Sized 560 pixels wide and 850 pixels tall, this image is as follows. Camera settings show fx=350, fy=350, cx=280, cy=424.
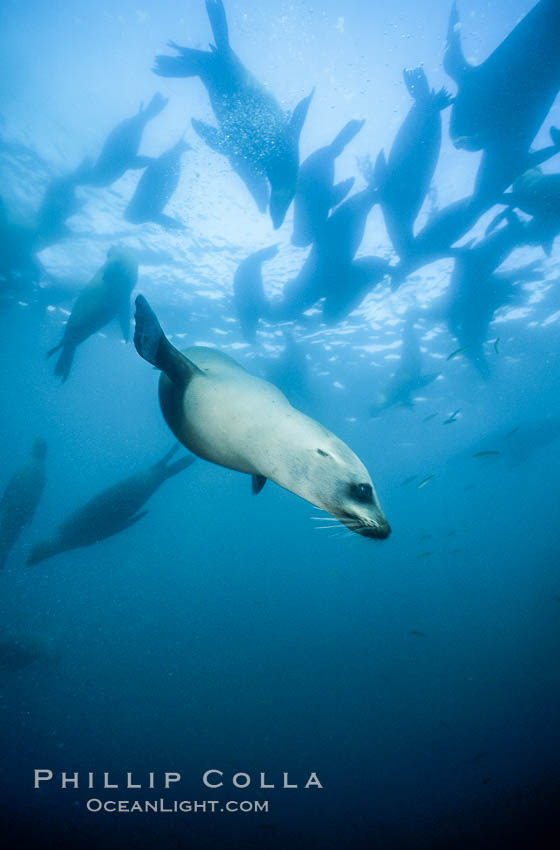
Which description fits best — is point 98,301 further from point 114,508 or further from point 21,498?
point 21,498

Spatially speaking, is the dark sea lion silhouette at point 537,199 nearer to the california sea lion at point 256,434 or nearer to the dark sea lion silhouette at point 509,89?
the dark sea lion silhouette at point 509,89

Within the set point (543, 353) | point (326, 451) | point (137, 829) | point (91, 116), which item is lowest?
point (137, 829)

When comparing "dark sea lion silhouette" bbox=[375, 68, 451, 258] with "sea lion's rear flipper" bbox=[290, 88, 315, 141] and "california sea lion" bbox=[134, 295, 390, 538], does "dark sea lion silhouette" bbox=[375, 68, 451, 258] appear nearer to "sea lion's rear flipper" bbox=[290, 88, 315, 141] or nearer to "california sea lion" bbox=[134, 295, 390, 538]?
"sea lion's rear flipper" bbox=[290, 88, 315, 141]

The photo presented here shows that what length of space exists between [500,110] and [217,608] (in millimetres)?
33233

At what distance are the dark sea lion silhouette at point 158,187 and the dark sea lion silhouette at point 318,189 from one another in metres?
2.99

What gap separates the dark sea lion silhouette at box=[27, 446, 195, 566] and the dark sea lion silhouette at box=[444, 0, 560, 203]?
25.8ft

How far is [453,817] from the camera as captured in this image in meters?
8.68

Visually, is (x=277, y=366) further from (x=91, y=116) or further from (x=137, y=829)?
(x=137, y=829)

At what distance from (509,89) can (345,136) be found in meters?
2.59

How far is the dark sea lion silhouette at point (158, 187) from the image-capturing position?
8.20 meters

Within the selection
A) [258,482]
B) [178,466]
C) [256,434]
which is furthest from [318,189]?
[256,434]

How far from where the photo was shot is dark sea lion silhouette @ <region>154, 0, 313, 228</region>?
18.5 ft

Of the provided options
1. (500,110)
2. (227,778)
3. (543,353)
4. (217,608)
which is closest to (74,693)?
(227,778)

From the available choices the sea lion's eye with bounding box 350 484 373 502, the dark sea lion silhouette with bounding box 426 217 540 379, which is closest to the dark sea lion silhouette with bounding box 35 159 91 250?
the dark sea lion silhouette with bounding box 426 217 540 379
